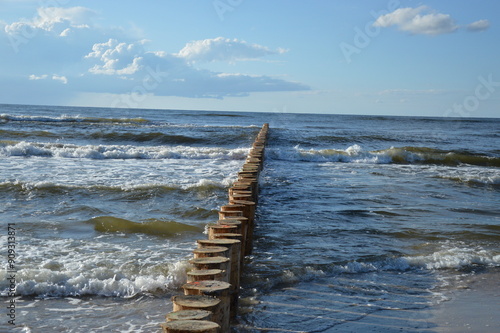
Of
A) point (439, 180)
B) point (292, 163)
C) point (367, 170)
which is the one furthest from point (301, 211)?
point (292, 163)

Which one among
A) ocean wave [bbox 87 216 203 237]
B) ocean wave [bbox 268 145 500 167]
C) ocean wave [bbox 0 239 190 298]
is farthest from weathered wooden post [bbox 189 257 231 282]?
ocean wave [bbox 268 145 500 167]

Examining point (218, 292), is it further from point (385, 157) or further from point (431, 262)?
point (385, 157)

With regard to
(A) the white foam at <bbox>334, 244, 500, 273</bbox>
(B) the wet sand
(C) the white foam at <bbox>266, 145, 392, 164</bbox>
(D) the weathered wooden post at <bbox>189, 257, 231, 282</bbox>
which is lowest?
(B) the wet sand

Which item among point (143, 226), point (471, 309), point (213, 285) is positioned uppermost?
point (213, 285)

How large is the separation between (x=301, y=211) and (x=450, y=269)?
357 centimetres

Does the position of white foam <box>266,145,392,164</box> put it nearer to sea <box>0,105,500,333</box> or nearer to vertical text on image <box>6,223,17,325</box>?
sea <box>0,105,500,333</box>

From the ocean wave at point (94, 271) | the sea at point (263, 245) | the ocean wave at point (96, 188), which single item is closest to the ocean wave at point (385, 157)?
the sea at point (263, 245)

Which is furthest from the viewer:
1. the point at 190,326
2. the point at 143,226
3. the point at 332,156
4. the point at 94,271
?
the point at 332,156

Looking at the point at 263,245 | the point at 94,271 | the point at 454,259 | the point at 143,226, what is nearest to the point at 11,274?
the point at 94,271

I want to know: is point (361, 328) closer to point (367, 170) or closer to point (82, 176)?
point (82, 176)

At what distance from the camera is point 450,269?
6.38 m

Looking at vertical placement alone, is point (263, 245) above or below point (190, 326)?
below

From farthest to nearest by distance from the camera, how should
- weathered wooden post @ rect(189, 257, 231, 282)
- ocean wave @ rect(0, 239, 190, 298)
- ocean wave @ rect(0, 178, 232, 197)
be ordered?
ocean wave @ rect(0, 178, 232, 197)
ocean wave @ rect(0, 239, 190, 298)
weathered wooden post @ rect(189, 257, 231, 282)

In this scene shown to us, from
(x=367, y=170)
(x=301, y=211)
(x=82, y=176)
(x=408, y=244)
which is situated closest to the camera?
(x=408, y=244)
